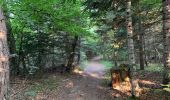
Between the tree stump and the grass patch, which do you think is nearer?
the grass patch

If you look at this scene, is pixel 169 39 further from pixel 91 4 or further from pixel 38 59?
A: pixel 38 59

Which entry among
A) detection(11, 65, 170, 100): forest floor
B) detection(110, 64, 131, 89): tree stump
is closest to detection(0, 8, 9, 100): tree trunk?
detection(11, 65, 170, 100): forest floor

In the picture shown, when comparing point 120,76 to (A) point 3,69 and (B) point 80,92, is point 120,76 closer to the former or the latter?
(B) point 80,92

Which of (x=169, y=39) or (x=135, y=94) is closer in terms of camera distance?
(x=169, y=39)

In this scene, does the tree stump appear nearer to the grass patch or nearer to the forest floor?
the forest floor

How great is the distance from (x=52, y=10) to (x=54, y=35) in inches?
253

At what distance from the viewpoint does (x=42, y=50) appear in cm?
1994

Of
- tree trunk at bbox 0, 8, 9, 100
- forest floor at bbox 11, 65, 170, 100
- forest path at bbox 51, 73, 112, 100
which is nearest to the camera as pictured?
tree trunk at bbox 0, 8, 9, 100

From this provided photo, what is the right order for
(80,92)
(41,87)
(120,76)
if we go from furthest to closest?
(41,87)
(80,92)
(120,76)

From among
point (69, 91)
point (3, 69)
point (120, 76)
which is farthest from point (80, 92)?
point (3, 69)

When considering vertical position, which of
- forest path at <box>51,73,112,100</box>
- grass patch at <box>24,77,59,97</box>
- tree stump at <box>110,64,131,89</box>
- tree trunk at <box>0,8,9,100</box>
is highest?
Answer: tree trunk at <box>0,8,9,100</box>

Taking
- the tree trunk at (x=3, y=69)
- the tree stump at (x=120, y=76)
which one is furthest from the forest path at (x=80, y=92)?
the tree trunk at (x=3, y=69)

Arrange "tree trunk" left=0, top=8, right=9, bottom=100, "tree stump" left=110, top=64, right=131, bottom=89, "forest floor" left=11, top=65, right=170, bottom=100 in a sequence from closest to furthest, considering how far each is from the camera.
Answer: "tree trunk" left=0, top=8, right=9, bottom=100 < "forest floor" left=11, top=65, right=170, bottom=100 < "tree stump" left=110, top=64, right=131, bottom=89

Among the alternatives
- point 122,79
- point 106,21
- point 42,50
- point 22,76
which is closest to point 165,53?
point 122,79
